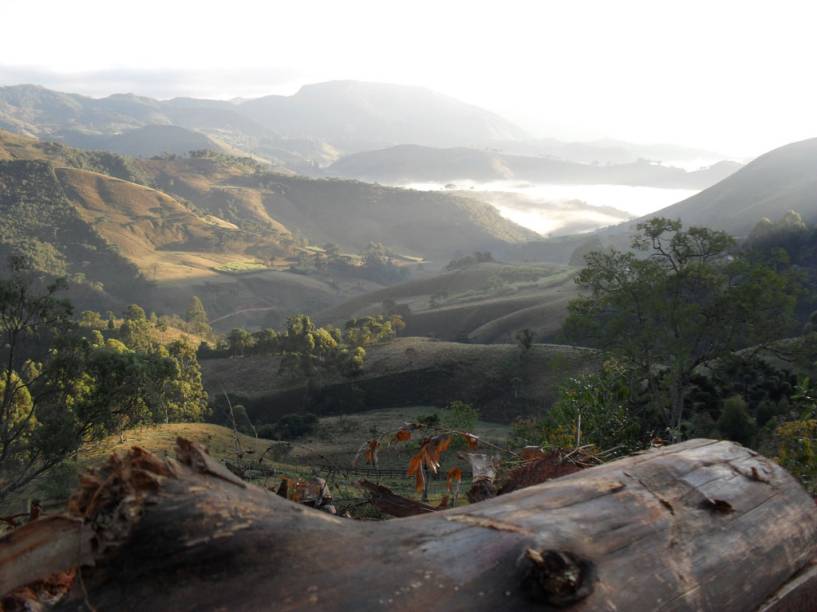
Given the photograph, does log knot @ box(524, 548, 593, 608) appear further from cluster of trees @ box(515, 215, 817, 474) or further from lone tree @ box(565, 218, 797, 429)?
lone tree @ box(565, 218, 797, 429)

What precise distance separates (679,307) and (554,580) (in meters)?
20.5

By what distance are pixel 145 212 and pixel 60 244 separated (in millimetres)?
26071

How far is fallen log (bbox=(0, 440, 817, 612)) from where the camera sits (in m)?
1.99

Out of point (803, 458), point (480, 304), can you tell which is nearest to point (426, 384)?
point (480, 304)

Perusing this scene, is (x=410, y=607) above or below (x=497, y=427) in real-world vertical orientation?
above

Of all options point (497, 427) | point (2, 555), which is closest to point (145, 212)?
A: point (497, 427)

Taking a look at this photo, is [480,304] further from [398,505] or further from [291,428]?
[398,505]

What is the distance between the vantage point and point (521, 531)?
234cm

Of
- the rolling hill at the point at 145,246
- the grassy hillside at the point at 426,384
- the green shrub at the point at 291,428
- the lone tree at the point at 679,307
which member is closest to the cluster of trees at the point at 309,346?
the grassy hillside at the point at 426,384

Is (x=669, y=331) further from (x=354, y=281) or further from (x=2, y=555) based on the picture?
(x=354, y=281)

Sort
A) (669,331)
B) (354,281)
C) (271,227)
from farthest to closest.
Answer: (271,227) → (354,281) → (669,331)

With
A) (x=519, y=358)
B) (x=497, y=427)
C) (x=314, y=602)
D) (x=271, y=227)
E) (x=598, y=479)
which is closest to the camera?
(x=314, y=602)

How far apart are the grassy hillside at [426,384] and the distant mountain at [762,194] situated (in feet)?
292

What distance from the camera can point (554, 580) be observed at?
2131 millimetres
